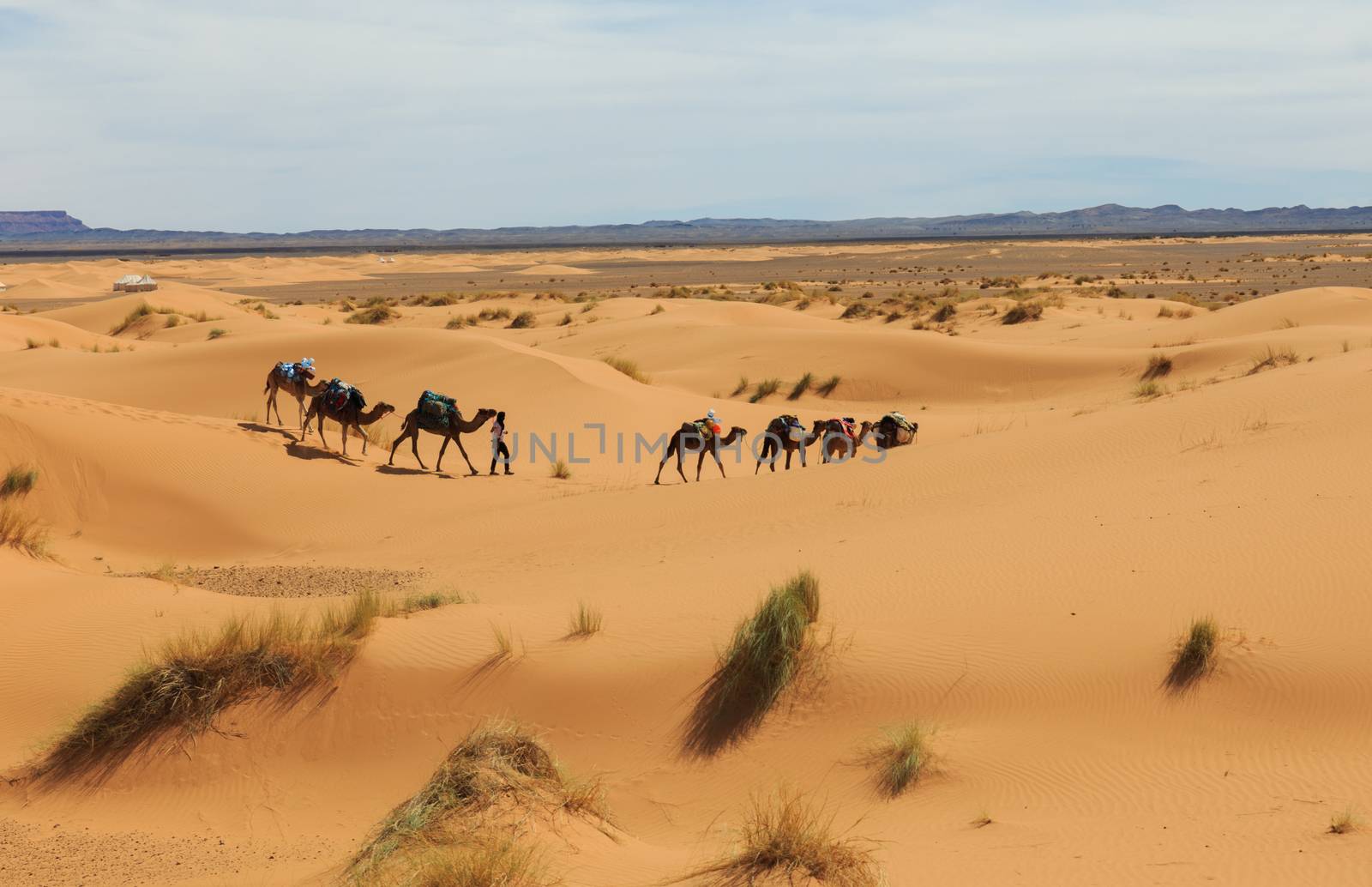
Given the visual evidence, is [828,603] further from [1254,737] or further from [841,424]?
[841,424]

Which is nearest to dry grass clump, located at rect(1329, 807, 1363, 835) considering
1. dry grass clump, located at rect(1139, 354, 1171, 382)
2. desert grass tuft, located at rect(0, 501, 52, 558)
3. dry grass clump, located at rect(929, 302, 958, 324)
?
desert grass tuft, located at rect(0, 501, 52, 558)

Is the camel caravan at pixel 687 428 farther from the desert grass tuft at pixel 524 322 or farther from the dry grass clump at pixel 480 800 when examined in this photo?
the desert grass tuft at pixel 524 322

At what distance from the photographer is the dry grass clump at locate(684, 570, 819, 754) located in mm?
8391

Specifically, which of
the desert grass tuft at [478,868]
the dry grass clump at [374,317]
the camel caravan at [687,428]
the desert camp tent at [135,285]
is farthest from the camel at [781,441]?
the desert camp tent at [135,285]

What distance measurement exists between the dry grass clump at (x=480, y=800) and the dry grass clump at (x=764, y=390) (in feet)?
71.3

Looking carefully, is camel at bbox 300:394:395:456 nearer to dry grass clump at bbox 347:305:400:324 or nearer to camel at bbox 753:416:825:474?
camel at bbox 753:416:825:474

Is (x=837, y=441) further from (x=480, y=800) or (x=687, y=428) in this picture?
(x=480, y=800)

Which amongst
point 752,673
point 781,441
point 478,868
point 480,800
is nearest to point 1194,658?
point 752,673

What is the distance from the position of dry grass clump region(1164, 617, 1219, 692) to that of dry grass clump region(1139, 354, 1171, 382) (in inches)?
784

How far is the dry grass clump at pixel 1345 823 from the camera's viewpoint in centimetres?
621

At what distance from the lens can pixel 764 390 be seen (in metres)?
29.2

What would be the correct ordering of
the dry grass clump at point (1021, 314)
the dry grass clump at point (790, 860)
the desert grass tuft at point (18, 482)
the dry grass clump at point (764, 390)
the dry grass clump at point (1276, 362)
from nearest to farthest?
the dry grass clump at point (790, 860) < the desert grass tuft at point (18, 482) < the dry grass clump at point (1276, 362) < the dry grass clump at point (764, 390) < the dry grass clump at point (1021, 314)

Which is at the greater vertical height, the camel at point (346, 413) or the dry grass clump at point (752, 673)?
the camel at point (346, 413)

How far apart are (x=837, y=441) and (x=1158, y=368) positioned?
1266 centimetres
